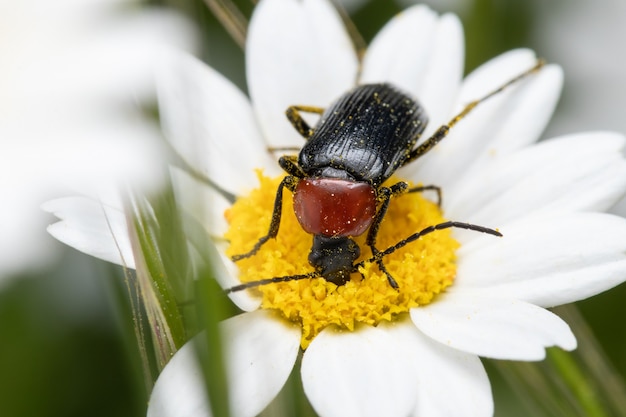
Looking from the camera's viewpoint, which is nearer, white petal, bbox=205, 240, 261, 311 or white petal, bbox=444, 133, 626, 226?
white petal, bbox=205, 240, 261, 311

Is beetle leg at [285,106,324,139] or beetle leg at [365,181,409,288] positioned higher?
beetle leg at [285,106,324,139]

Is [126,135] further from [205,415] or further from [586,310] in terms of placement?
[586,310]

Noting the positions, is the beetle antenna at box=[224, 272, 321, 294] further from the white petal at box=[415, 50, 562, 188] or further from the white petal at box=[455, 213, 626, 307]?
the white petal at box=[415, 50, 562, 188]

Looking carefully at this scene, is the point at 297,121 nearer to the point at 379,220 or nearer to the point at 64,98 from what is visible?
the point at 379,220

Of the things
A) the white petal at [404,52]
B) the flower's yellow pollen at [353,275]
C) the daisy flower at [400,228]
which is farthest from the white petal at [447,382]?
the white petal at [404,52]

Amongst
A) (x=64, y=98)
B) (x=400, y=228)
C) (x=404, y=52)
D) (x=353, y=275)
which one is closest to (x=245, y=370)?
(x=353, y=275)

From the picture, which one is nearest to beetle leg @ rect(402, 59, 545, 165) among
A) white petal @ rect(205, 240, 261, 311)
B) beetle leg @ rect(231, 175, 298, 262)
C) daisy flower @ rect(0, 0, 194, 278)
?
beetle leg @ rect(231, 175, 298, 262)
